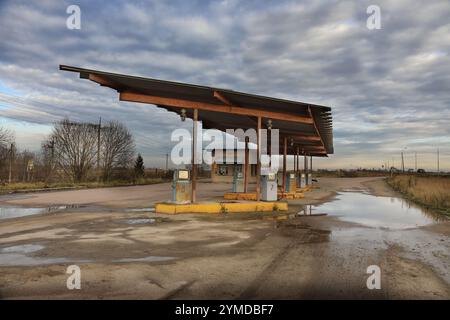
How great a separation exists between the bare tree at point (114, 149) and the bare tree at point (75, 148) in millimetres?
1651

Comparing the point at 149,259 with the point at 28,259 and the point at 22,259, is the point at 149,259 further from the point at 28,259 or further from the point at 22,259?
the point at 22,259

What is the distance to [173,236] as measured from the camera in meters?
8.45

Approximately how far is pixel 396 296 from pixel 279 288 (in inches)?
57.1

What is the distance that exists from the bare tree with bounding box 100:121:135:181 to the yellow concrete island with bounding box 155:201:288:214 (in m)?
31.1

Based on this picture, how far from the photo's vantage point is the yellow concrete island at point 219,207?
502 inches

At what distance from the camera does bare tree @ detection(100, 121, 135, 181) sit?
143ft

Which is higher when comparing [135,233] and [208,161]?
[208,161]

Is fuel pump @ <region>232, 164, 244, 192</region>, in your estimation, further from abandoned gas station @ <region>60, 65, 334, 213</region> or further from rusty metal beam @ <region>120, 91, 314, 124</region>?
rusty metal beam @ <region>120, 91, 314, 124</region>

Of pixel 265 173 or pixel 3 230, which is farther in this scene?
pixel 265 173

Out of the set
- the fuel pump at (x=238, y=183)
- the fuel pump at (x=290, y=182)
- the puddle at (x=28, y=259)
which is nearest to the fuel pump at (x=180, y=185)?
the puddle at (x=28, y=259)
